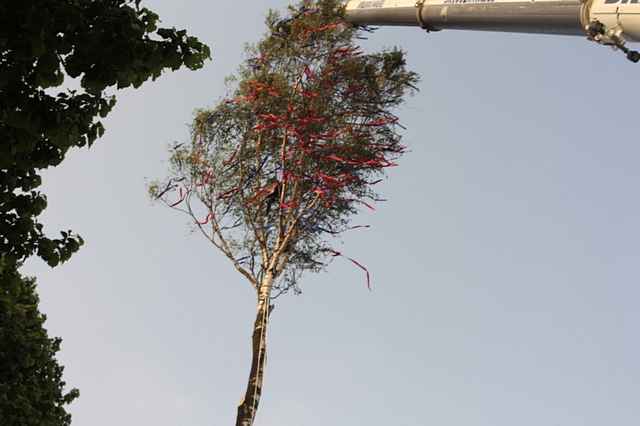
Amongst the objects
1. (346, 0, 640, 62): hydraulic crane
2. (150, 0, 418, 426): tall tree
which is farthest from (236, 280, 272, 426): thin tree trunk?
(346, 0, 640, 62): hydraulic crane

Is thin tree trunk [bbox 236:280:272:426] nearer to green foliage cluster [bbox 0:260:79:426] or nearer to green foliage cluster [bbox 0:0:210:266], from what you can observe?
green foliage cluster [bbox 0:260:79:426]

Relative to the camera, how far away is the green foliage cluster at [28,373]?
16.4 metres

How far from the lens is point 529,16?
1738cm

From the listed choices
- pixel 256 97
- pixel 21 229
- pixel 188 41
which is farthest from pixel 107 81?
pixel 256 97

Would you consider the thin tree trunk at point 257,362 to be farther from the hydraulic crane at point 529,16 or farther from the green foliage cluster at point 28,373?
the hydraulic crane at point 529,16

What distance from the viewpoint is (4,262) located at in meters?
7.81

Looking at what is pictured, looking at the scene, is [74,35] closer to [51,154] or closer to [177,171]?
[51,154]

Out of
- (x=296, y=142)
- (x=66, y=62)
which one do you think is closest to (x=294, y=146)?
(x=296, y=142)

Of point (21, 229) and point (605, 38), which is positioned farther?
point (605, 38)

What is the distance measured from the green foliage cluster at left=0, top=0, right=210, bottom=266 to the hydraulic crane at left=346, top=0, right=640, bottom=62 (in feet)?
35.2

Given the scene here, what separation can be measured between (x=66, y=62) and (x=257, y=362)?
37.0 ft

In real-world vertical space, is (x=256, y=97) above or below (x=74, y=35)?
above

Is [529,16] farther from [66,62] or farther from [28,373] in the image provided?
[28,373]

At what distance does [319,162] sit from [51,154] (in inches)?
476
